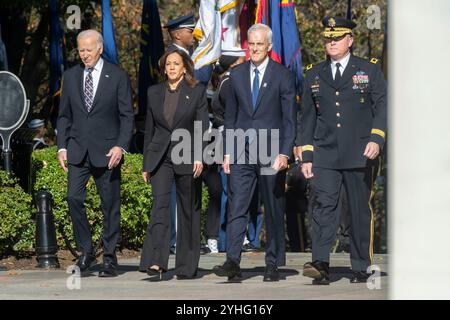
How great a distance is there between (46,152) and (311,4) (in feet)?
40.8

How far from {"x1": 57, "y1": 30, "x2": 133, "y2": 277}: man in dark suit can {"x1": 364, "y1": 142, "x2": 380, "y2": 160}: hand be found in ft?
6.89

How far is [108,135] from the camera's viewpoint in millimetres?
10852

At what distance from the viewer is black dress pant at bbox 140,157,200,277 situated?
10.5 metres

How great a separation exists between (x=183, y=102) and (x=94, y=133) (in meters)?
0.83

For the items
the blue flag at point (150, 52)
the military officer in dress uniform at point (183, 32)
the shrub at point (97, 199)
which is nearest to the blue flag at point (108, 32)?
the blue flag at point (150, 52)

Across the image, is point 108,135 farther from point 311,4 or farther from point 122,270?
point 311,4

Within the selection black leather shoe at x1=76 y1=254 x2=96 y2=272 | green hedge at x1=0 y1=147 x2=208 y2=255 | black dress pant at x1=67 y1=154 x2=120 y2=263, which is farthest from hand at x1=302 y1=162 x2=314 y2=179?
green hedge at x1=0 y1=147 x2=208 y2=255

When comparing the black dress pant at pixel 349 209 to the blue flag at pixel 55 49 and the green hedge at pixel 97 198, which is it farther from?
the blue flag at pixel 55 49

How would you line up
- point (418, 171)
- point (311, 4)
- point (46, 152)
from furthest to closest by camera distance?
point (311, 4), point (46, 152), point (418, 171)

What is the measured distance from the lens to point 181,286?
1009cm

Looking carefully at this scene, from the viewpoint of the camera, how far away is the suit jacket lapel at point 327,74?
10273 mm

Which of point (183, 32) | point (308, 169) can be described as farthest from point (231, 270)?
point (183, 32)

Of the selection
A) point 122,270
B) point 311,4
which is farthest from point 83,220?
point 311,4

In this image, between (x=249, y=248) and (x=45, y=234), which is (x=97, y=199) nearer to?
(x=45, y=234)
